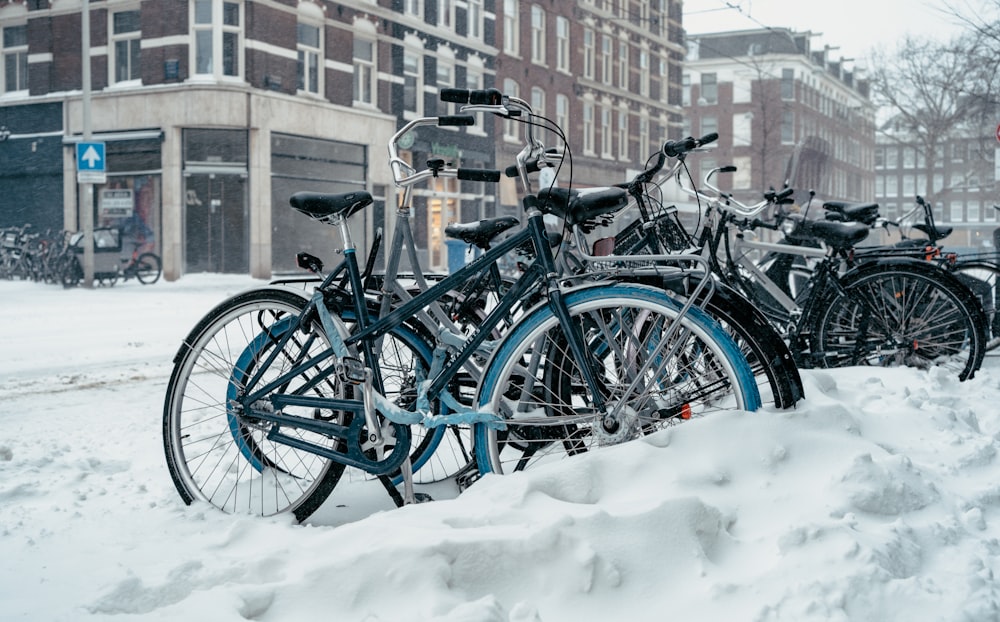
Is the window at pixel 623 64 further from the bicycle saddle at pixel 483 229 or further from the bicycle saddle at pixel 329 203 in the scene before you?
the bicycle saddle at pixel 329 203

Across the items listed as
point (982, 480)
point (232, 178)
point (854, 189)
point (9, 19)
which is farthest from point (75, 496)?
point (854, 189)

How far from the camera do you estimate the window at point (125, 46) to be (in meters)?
20.9

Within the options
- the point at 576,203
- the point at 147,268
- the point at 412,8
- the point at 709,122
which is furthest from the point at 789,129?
the point at 576,203

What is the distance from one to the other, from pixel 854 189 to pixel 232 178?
58.0 metres

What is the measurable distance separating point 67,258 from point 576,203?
16741 mm

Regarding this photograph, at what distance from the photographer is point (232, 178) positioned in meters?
20.8

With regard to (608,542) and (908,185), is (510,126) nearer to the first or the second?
(608,542)

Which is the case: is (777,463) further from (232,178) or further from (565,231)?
(232,178)

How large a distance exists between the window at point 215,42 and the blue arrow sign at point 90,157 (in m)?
4.61

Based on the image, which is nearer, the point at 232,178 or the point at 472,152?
Answer: the point at 232,178

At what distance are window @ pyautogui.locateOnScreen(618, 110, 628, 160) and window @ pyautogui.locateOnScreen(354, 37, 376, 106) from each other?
13.6 meters

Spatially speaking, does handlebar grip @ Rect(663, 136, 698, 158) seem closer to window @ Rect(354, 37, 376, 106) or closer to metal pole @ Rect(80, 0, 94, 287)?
metal pole @ Rect(80, 0, 94, 287)

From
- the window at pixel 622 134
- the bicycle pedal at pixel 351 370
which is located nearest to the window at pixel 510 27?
the window at pixel 622 134

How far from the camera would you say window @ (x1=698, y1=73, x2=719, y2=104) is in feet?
178
